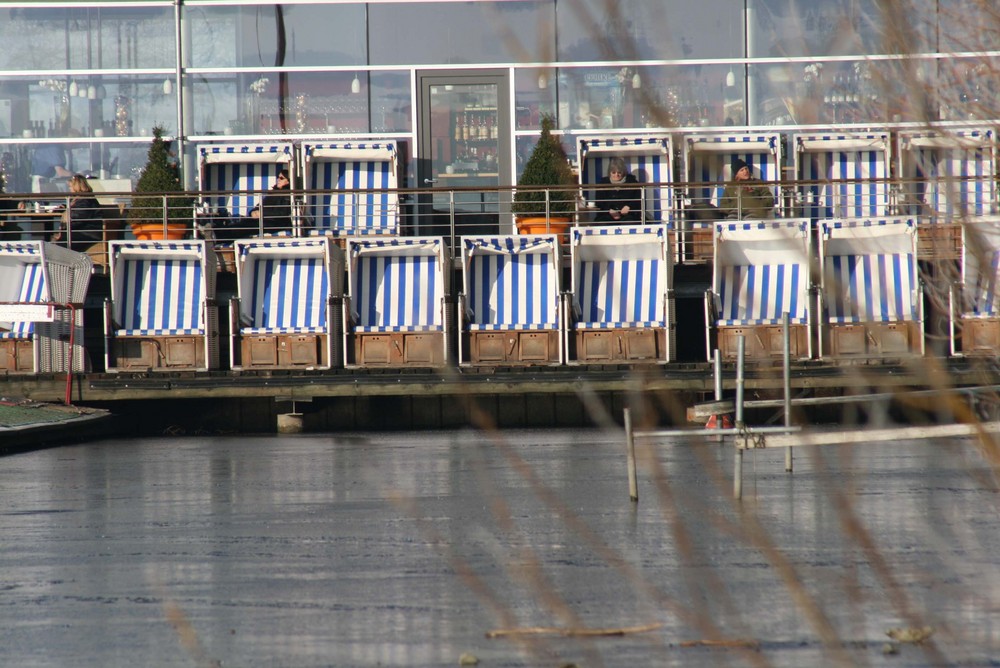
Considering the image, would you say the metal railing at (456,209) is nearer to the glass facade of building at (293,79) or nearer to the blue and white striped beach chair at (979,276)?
the glass facade of building at (293,79)

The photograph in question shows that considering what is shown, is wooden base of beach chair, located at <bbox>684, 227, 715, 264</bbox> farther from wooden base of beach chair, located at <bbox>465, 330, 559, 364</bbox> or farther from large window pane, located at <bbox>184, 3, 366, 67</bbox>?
large window pane, located at <bbox>184, 3, 366, 67</bbox>

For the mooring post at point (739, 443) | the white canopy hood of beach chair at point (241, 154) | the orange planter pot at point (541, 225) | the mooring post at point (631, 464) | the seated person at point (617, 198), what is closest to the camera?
the mooring post at point (739, 443)

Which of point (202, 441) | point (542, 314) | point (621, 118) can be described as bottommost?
point (202, 441)

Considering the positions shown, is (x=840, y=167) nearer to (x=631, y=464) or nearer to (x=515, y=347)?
(x=515, y=347)

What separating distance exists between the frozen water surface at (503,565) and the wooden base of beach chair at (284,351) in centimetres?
520

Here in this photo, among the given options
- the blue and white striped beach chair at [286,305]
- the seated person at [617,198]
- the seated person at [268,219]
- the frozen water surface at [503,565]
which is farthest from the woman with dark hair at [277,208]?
the frozen water surface at [503,565]

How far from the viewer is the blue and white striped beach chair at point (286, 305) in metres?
17.7

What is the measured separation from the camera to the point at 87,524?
9.01 m

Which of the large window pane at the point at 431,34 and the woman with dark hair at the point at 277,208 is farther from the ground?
the large window pane at the point at 431,34

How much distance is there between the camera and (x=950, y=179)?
8.52 feet

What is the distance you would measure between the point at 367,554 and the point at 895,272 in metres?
11.6

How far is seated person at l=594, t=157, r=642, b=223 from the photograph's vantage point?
19.2 metres

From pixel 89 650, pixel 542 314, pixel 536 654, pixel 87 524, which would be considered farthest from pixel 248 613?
pixel 542 314

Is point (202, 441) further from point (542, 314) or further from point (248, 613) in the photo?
point (248, 613)
